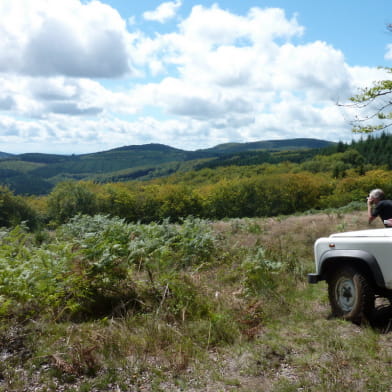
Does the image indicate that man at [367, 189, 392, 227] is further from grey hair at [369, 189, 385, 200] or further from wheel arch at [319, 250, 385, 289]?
wheel arch at [319, 250, 385, 289]

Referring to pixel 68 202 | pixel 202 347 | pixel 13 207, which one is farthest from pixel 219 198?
pixel 202 347

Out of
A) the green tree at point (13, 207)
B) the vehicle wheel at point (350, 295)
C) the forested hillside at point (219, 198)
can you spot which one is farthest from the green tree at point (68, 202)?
the vehicle wheel at point (350, 295)

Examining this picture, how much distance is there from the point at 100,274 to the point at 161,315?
1.29 m

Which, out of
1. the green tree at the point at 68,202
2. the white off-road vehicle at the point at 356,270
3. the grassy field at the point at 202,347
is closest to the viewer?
the grassy field at the point at 202,347

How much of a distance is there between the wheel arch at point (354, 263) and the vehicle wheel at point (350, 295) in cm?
Answer: 9

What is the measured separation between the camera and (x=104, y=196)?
262 feet

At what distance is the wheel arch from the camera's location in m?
4.79

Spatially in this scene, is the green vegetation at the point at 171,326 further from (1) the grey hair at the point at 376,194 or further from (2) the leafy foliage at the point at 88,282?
(1) the grey hair at the point at 376,194

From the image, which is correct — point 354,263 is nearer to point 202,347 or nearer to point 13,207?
point 202,347

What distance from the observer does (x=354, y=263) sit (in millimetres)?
5305

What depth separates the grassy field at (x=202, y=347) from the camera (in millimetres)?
3912

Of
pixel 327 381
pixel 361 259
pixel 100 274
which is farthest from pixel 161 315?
pixel 361 259

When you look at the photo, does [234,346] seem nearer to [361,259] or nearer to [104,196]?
[361,259]

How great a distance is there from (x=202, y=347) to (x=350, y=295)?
7.73ft
